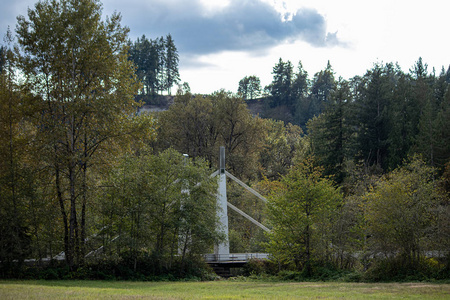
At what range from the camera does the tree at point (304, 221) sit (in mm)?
23641

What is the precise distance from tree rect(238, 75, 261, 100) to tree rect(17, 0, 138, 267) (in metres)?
109

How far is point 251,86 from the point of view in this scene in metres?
130

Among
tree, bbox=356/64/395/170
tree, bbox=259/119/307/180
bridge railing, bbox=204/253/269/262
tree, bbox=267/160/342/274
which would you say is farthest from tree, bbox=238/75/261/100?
tree, bbox=267/160/342/274

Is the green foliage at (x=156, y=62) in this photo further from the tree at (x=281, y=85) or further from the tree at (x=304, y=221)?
the tree at (x=304, y=221)

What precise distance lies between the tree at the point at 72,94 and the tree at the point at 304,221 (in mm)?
10433

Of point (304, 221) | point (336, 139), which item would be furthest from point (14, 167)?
point (336, 139)

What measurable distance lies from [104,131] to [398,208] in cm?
1484

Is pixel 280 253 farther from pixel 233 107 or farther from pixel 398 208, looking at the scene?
pixel 233 107

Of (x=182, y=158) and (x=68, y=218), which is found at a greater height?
(x=182, y=158)

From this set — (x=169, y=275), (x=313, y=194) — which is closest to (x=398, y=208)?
(x=313, y=194)

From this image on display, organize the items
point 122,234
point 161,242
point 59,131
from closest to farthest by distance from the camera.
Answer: point 59,131 → point 122,234 → point 161,242

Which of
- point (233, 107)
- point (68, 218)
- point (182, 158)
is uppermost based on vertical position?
point (233, 107)

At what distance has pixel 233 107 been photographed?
48906 mm

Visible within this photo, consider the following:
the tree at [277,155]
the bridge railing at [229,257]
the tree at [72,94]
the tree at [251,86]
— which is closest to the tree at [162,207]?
the tree at [72,94]
